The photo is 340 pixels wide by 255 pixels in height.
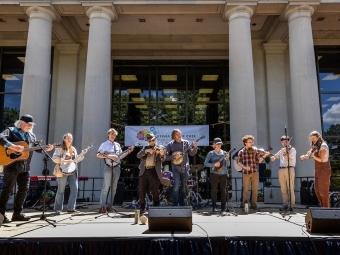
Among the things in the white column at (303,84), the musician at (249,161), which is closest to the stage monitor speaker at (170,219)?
the musician at (249,161)

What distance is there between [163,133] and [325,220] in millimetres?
11323

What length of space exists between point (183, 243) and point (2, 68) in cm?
1731

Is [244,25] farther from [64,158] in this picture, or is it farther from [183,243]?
[183,243]

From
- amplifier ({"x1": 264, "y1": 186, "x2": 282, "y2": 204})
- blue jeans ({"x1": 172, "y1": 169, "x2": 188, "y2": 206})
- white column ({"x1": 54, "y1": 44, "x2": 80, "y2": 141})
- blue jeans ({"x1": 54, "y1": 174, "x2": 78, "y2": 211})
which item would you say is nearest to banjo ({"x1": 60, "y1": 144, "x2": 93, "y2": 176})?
blue jeans ({"x1": 54, "y1": 174, "x2": 78, "y2": 211})

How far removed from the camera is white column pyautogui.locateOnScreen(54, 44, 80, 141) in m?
17.1

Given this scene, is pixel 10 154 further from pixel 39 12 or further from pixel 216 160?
pixel 39 12

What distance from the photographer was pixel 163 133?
15.6 metres

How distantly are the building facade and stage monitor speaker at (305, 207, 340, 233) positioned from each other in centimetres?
835

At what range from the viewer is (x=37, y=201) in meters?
11.4

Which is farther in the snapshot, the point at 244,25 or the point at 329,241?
the point at 244,25

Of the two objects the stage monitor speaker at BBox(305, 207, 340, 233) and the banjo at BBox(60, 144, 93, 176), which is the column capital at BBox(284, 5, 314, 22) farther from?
the stage monitor speaker at BBox(305, 207, 340, 233)

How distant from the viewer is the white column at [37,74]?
13.4 metres

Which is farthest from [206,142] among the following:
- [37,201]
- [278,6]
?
[37,201]

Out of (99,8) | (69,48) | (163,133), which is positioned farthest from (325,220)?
(69,48)
